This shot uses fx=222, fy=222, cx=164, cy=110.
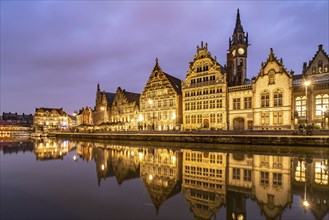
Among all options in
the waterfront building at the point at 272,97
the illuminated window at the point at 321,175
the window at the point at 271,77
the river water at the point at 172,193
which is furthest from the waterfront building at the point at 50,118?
the illuminated window at the point at 321,175

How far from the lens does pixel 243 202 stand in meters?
9.36

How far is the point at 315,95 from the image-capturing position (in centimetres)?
3806

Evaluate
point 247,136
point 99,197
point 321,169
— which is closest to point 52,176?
point 99,197

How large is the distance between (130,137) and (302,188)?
126 ft

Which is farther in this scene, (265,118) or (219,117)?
(219,117)

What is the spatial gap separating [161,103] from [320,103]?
108 ft

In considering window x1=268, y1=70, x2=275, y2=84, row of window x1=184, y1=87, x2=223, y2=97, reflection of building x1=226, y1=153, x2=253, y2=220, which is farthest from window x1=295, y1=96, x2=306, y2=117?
reflection of building x1=226, y1=153, x2=253, y2=220

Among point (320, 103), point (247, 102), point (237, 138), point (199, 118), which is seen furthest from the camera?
point (199, 118)

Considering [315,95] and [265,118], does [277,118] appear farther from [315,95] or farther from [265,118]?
[315,95]

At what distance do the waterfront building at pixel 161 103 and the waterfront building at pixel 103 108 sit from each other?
63.3 feet

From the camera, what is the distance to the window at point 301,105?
39000 mm

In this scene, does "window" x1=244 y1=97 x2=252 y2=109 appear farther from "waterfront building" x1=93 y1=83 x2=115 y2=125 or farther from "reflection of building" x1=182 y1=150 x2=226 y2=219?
"waterfront building" x1=93 y1=83 x2=115 y2=125

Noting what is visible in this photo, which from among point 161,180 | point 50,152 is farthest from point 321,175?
point 50,152

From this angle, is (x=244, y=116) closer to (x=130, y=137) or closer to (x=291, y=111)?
(x=291, y=111)
